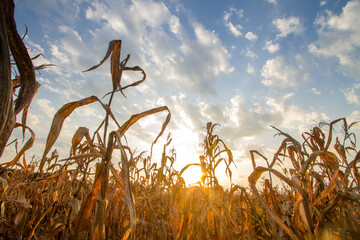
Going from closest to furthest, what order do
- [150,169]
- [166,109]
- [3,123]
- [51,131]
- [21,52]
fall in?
[3,123] < [21,52] < [51,131] < [166,109] < [150,169]

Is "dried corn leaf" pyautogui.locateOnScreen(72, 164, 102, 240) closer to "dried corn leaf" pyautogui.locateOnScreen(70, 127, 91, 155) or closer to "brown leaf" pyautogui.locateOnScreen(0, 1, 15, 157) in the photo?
"dried corn leaf" pyautogui.locateOnScreen(70, 127, 91, 155)

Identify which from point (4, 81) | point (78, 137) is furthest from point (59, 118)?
point (4, 81)

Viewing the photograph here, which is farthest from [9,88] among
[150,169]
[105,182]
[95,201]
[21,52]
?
[150,169]

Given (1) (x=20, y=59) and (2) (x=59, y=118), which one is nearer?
(1) (x=20, y=59)

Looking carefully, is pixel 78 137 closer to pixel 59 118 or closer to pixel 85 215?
pixel 59 118

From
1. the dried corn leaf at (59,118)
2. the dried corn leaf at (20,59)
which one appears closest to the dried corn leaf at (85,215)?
the dried corn leaf at (59,118)

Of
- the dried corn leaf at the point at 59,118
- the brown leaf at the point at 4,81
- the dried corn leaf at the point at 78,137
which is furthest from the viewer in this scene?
the dried corn leaf at the point at 78,137

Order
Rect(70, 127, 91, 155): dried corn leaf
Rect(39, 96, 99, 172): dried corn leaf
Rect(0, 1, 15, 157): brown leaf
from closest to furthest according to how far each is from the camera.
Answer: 1. Rect(0, 1, 15, 157): brown leaf
2. Rect(39, 96, 99, 172): dried corn leaf
3. Rect(70, 127, 91, 155): dried corn leaf

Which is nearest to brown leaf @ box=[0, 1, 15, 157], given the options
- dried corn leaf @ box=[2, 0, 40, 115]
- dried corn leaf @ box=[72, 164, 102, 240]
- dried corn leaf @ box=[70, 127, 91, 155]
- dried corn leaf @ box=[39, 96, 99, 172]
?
dried corn leaf @ box=[2, 0, 40, 115]

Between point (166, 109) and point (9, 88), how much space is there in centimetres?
78

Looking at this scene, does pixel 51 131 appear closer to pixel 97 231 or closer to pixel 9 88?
pixel 9 88

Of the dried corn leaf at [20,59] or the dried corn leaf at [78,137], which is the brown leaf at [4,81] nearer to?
the dried corn leaf at [20,59]

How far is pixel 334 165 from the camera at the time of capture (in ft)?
4.00

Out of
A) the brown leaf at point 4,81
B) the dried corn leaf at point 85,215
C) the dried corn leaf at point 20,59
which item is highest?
the dried corn leaf at point 20,59
